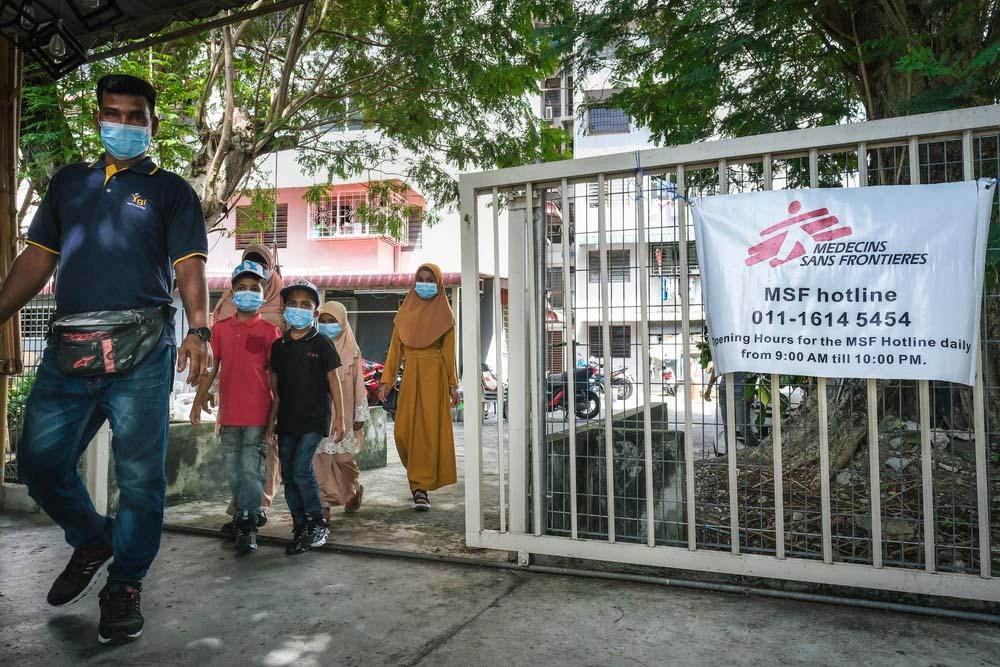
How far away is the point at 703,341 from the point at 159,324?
2431 millimetres

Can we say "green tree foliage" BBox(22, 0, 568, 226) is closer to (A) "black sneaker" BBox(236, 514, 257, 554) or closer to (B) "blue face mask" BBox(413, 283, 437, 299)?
(B) "blue face mask" BBox(413, 283, 437, 299)

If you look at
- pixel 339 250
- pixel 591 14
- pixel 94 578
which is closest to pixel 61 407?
pixel 94 578

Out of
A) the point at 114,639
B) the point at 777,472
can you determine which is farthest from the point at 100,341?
the point at 777,472

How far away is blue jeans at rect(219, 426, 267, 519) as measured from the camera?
425 centimetres

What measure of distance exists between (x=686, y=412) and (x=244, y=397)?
2.48m

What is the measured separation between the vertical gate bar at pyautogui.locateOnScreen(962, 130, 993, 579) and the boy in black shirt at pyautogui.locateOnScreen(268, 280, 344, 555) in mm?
3205

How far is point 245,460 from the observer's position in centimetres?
430

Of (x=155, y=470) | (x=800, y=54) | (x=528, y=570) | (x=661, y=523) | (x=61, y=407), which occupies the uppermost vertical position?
(x=800, y=54)

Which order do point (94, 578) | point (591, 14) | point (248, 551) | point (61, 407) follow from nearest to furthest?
point (61, 407) < point (94, 578) < point (248, 551) < point (591, 14)

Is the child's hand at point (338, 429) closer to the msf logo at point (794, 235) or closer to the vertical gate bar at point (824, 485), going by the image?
the msf logo at point (794, 235)

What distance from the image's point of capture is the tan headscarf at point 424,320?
598 centimetres

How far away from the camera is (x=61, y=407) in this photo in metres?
2.83

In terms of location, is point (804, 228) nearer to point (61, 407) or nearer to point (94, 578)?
point (61, 407)

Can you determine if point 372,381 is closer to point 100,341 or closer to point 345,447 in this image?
point 345,447
